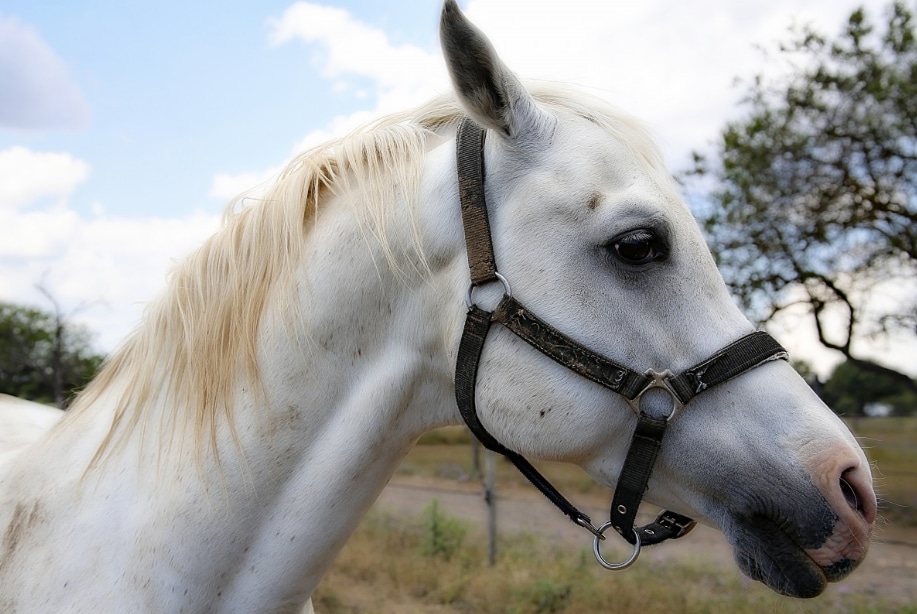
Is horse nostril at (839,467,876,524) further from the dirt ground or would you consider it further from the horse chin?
the dirt ground

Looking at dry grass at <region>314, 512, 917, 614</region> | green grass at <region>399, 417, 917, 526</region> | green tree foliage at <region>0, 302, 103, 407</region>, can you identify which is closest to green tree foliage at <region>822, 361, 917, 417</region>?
green grass at <region>399, 417, 917, 526</region>

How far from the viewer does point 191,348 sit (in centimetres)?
165

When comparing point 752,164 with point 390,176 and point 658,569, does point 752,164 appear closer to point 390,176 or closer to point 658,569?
point 658,569

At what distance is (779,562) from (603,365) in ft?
1.91

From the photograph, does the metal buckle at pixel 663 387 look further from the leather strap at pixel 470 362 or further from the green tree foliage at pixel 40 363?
the green tree foliage at pixel 40 363

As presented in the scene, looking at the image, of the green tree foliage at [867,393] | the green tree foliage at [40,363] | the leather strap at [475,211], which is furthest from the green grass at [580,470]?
the leather strap at [475,211]

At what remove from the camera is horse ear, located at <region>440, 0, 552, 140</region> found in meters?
1.44

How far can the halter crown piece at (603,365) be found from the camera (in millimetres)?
1417

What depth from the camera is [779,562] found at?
4.60ft

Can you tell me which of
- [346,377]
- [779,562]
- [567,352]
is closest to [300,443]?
[346,377]

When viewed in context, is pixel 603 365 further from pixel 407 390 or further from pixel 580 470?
pixel 580 470

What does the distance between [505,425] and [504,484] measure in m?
13.9

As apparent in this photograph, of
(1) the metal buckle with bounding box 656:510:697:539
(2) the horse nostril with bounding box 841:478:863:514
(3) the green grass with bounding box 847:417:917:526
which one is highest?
(2) the horse nostril with bounding box 841:478:863:514

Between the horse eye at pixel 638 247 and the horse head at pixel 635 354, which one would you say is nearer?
the horse head at pixel 635 354
